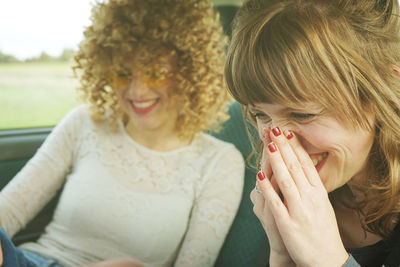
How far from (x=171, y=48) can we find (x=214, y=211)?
2.49ft

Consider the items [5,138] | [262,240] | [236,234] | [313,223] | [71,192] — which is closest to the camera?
[313,223]

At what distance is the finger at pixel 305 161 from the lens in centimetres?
98

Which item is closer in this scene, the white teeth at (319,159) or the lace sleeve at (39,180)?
the white teeth at (319,159)

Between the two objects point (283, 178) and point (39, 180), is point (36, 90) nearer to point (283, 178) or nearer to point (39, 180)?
point (39, 180)

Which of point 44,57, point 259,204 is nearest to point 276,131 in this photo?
point 259,204

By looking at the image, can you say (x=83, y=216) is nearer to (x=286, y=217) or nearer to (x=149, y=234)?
(x=149, y=234)

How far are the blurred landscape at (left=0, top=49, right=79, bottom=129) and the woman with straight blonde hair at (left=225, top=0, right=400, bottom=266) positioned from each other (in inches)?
50.8

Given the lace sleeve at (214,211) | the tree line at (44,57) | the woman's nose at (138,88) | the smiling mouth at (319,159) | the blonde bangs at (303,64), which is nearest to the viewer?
the blonde bangs at (303,64)

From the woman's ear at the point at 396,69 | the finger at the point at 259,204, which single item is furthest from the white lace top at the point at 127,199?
the woman's ear at the point at 396,69

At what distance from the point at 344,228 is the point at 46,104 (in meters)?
1.70

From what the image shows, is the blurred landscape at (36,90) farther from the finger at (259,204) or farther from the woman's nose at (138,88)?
the finger at (259,204)

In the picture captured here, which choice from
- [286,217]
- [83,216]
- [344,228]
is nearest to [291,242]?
[286,217]

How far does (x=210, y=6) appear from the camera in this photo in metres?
1.81

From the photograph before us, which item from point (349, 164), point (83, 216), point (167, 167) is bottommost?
point (83, 216)
